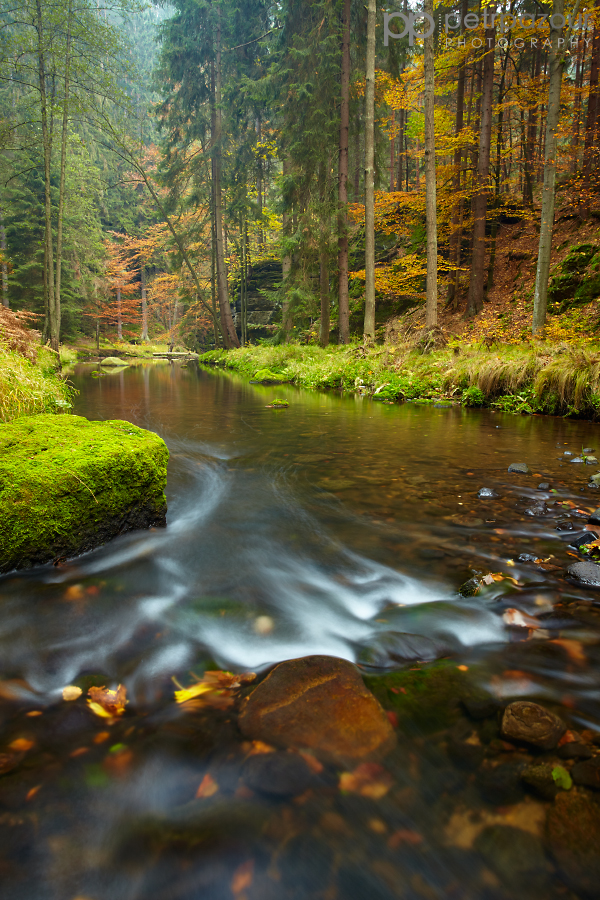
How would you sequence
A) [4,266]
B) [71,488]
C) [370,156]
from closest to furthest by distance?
[71,488] < [370,156] < [4,266]

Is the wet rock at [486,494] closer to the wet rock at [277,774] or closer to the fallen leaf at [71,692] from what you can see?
the wet rock at [277,774]

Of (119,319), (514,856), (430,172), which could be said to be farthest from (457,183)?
(119,319)

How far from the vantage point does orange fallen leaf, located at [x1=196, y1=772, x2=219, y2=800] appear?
151cm

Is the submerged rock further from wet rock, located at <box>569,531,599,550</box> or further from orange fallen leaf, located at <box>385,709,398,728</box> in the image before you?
orange fallen leaf, located at <box>385,709,398,728</box>

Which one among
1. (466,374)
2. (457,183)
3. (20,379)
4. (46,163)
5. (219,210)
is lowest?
(20,379)

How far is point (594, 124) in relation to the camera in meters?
14.0

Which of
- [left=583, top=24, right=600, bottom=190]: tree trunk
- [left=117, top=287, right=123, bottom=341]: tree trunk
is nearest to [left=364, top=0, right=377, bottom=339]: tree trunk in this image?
[left=583, top=24, right=600, bottom=190]: tree trunk

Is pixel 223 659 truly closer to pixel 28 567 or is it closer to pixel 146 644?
pixel 146 644

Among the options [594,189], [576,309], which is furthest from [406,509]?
[594,189]

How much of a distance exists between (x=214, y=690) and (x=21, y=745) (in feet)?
2.40

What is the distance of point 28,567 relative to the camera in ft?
9.41

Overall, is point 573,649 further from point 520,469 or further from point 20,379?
point 20,379

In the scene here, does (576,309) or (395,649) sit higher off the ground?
(576,309)

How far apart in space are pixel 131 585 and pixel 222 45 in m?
30.8
